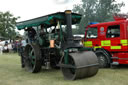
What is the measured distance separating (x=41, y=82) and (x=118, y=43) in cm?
376

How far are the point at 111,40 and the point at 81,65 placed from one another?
292 centimetres

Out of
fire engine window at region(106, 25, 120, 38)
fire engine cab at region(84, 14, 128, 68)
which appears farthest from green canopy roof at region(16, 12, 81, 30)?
fire engine window at region(106, 25, 120, 38)

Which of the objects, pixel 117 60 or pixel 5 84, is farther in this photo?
pixel 117 60

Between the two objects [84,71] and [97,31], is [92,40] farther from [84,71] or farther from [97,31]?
[84,71]

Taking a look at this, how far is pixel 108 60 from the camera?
7719 millimetres

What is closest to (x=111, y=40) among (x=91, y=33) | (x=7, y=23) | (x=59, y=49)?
(x=91, y=33)

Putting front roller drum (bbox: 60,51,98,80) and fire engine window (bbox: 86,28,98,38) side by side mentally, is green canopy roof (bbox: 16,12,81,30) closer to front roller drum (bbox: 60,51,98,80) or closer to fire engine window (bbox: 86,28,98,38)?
fire engine window (bbox: 86,28,98,38)

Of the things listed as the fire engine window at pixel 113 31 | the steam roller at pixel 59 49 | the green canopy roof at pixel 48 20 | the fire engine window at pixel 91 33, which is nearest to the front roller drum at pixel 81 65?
the steam roller at pixel 59 49

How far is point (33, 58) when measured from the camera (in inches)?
284

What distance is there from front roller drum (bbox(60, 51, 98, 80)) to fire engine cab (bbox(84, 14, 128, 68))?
2.15m

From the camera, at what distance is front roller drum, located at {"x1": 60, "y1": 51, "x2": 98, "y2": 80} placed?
5293 millimetres

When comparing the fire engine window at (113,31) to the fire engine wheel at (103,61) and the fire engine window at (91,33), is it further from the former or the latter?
the fire engine wheel at (103,61)

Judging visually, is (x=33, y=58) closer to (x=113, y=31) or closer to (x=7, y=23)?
(x=113, y=31)

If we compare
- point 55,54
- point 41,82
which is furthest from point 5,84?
point 55,54
